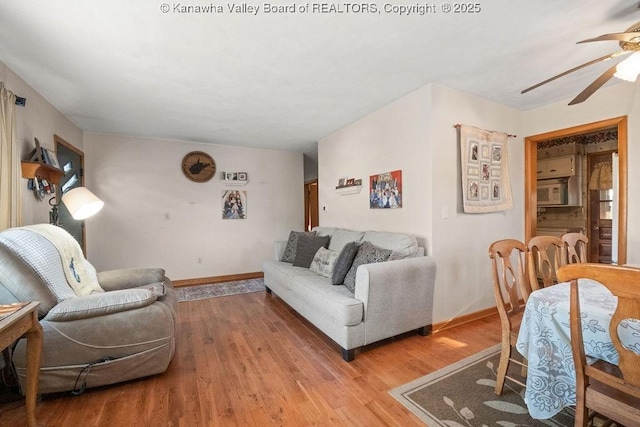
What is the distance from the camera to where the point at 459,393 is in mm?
1691

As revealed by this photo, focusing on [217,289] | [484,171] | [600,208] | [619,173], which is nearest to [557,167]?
[600,208]

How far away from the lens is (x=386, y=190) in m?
3.05

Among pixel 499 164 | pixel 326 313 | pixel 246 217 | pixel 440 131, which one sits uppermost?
pixel 440 131

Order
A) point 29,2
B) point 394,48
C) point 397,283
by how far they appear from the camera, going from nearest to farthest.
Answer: point 29,2 < point 394,48 < point 397,283

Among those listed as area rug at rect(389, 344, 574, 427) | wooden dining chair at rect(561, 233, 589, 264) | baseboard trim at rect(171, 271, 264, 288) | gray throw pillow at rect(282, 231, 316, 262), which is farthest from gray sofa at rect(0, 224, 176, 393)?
wooden dining chair at rect(561, 233, 589, 264)

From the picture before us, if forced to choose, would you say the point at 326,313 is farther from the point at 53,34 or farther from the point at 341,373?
the point at 53,34

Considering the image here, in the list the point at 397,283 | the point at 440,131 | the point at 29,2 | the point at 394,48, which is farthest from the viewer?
the point at 440,131

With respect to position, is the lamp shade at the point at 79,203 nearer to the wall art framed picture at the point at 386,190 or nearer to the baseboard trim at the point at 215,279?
the baseboard trim at the point at 215,279

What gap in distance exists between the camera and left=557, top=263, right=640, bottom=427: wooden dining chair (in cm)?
85

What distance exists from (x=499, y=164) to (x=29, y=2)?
3.87 meters

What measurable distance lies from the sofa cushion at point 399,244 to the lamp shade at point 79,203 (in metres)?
2.71

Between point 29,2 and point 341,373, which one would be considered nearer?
point 29,2

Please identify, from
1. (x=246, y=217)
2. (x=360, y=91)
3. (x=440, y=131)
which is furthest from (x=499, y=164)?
(x=246, y=217)

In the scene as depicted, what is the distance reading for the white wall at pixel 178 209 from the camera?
4.02 metres
